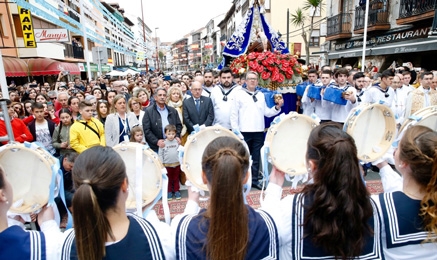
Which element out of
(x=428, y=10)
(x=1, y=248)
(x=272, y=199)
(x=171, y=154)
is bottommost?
(x=171, y=154)

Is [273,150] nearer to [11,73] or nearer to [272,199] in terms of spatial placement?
[272,199]

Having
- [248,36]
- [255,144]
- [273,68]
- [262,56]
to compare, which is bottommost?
[255,144]

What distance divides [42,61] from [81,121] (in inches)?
613

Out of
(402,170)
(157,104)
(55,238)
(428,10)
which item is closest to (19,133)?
(157,104)

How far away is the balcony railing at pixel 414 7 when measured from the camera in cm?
1150

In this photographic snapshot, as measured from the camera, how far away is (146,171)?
7.84 ft

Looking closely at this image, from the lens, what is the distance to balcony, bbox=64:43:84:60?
2261cm

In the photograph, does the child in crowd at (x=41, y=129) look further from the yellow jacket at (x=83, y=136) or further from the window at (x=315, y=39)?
the window at (x=315, y=39)

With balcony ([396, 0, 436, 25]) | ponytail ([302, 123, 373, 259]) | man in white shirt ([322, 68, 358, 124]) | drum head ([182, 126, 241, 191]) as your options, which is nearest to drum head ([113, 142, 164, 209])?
drum head ([182, 126, 241, 191])

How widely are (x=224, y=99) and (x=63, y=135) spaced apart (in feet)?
8.49

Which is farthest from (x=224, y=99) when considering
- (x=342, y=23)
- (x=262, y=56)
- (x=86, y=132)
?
(x=342, y=23)

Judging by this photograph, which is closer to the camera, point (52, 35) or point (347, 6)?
point (52, 35)

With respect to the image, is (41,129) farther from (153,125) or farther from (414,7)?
(414,7)

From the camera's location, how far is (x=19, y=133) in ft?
13.8
